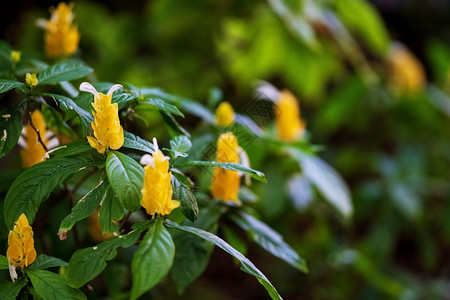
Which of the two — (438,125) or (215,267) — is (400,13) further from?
(215,267)

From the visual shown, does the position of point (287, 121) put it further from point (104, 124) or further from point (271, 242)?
point (104, 124)

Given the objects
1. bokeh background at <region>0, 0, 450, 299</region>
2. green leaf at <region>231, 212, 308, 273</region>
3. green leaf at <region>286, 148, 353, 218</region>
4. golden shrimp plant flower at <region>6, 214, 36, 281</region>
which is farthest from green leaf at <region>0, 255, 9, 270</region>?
bokeh background at <region>0, 0, 450, 299</region>

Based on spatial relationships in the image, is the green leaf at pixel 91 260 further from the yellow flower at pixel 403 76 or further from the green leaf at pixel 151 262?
the yellow flower at pixel 403 76

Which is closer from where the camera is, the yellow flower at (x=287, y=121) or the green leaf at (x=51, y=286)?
the green leaf at (x=51, y=286)

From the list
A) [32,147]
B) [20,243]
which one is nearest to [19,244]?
[20,243]

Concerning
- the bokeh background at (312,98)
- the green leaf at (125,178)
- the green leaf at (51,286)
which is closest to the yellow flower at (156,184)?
the green leaf at (125,178)
